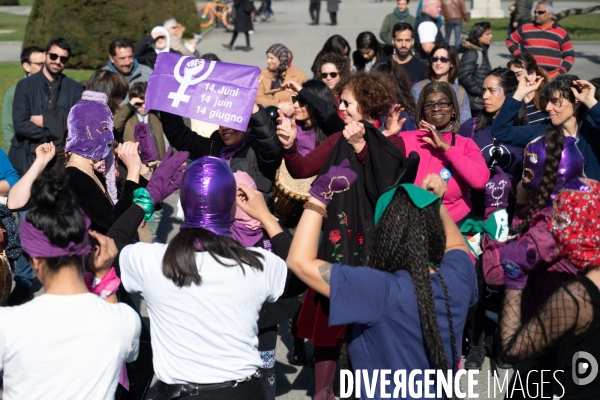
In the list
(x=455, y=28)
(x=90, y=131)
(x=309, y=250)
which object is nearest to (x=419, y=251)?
(x=309, y=250)

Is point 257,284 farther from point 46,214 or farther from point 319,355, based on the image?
point 319,355

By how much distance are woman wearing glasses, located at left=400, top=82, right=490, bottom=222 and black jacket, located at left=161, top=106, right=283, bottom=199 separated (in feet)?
3.09

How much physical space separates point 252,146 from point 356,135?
0.92m

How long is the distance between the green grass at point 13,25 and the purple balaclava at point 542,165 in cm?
2195

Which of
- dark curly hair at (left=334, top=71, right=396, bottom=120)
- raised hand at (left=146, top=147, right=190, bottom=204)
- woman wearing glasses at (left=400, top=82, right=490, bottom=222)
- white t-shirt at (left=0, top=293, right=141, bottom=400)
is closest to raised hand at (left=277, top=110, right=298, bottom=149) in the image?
dark curly hair at (left=334, top=71, right=396, bottom=120)

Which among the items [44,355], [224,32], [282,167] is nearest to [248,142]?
[282,167]

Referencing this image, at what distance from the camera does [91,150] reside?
4.38 m

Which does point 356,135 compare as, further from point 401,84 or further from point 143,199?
point 401,84

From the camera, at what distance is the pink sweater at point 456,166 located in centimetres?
503

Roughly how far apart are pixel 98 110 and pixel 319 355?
6.74 ft

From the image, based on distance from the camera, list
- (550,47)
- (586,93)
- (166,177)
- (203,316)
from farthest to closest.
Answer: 1. (550,47)
2. (586,93)
3. (166,177)
4. (203,316)

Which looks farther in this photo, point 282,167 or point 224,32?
point 224,32

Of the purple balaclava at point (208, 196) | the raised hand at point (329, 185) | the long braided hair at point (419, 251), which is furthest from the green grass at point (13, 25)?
the long braided hair at point (419, 251)

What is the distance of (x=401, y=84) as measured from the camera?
23.8ft
